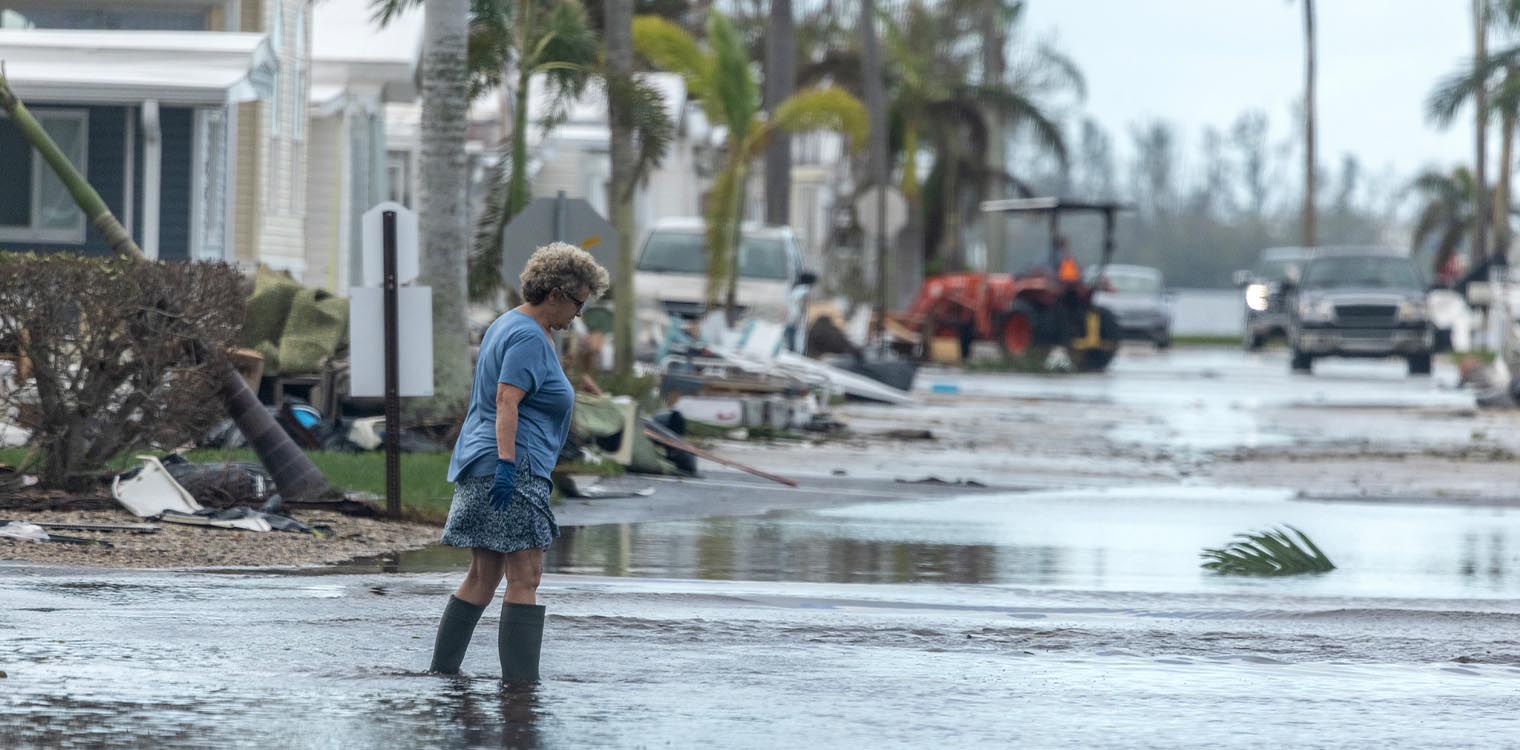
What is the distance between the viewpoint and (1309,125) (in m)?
67.6

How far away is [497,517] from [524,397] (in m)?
0.39

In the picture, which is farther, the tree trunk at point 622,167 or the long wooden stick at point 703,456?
the tree trunk at point 622,167

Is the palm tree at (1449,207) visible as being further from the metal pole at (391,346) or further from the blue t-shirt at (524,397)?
the blue t-shirt at (524,397)

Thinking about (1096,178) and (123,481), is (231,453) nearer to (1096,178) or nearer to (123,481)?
(123,481)

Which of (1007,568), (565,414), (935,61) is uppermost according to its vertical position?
(935,61)

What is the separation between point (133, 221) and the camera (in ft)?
78.1

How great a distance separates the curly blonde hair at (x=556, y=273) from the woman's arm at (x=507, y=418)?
34 cm

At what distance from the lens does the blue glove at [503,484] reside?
7.93 metres

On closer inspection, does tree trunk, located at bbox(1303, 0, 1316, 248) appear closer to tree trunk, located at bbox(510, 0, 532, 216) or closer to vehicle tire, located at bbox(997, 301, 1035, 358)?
vehicle tire, located at bbox(997, 301, 1035, 358)

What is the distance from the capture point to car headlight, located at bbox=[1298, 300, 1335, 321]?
1642 inches

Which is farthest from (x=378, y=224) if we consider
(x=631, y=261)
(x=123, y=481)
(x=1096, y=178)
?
(x=1096, y=178)

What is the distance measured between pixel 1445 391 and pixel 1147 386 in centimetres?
428

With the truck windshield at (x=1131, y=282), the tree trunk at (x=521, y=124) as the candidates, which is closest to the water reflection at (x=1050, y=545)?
the tree trunk at (x=521, y=124)

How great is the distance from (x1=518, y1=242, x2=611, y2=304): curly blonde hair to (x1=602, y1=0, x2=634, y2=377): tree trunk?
14594 millimetres
